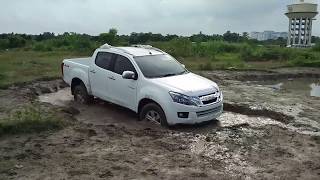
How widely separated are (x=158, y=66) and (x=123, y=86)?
0.97 metres

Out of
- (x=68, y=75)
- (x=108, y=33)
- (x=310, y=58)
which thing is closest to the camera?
(x=68, y=75)

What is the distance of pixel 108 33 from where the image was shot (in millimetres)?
40406

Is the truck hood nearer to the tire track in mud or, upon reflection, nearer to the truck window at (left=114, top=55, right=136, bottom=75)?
the truck window at (left=114, top=55, right=136, bottom=75)

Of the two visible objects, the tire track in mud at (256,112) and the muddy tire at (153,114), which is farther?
the tire track in mud at (256,112)

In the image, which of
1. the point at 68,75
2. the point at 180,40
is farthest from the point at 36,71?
the point at 180,40

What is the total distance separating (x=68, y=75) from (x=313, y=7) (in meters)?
54.3

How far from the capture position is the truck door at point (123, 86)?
9695 mm

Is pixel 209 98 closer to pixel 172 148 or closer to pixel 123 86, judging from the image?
pixel 172 148

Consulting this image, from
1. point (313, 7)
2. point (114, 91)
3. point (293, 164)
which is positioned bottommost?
point (293, 164)

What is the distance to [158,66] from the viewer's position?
33.1 ft

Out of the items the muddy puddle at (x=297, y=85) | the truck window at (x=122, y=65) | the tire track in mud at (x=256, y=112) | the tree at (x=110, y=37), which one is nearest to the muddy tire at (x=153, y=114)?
the truck window at (x=122, y=65)

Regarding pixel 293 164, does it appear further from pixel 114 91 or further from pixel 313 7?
pixel 313 7

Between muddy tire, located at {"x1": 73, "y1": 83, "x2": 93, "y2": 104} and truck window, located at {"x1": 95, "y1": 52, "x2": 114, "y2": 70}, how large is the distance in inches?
42.7

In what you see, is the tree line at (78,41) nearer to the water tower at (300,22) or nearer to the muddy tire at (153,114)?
the water tower at (300,22)
